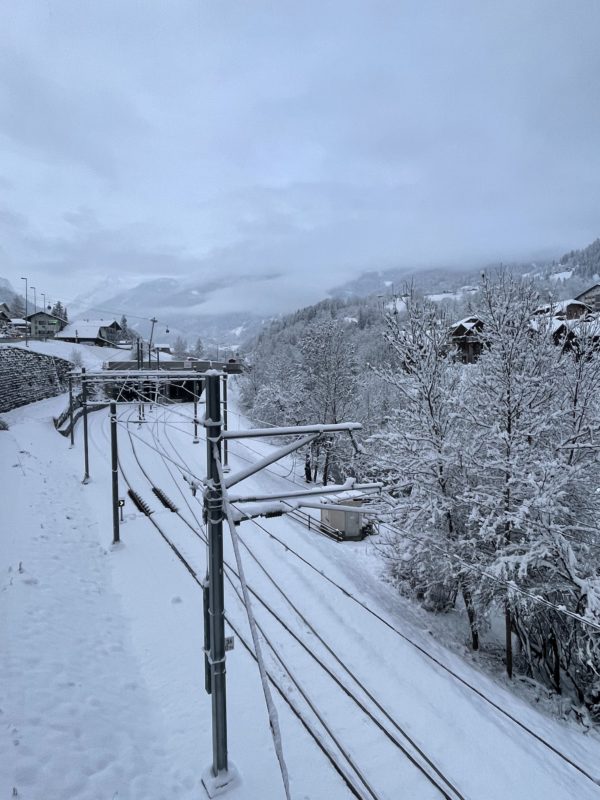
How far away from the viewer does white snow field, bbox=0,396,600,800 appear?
638 centimetres

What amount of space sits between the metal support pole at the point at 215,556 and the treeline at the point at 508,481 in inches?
240

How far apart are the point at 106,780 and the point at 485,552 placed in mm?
9617

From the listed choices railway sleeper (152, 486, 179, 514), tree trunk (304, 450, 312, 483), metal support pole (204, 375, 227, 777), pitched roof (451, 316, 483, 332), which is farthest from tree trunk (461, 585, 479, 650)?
tree trunk (304, 450, 312, 483)

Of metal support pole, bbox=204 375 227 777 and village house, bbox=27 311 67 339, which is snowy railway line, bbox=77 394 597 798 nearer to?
metal support pole, bbox=204 375 227 777

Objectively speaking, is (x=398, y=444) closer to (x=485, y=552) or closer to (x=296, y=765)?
(x=485, y=552)

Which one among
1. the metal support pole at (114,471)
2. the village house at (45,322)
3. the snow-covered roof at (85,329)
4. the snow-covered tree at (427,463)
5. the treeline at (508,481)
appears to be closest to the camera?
the treeline at (508,481)

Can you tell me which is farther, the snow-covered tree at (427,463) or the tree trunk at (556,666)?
the snow-covered tree at (427,463)

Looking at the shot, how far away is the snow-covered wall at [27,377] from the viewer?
95.1 feet

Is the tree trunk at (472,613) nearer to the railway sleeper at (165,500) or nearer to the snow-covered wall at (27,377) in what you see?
the railway sleeper at (165,500)

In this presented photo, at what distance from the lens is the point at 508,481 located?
426 inches

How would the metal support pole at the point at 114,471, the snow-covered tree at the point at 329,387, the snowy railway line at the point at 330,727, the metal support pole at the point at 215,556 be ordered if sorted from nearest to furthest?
1. the metal support pole at the point at 215,556
2. the snowy railway line at the point at 330,727
3. the metal support pole at the point at 114,471
4. the snow-covered tree at the point at 329,387

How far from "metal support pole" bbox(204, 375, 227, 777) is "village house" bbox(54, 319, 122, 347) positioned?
7666 centimetres

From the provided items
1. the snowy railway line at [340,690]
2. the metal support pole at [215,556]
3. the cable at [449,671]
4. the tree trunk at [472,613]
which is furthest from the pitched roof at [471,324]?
the metal support pole at [215,556]

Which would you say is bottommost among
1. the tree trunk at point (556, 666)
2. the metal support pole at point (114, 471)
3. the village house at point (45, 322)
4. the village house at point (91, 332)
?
the tree trunk at point (556, 666)
